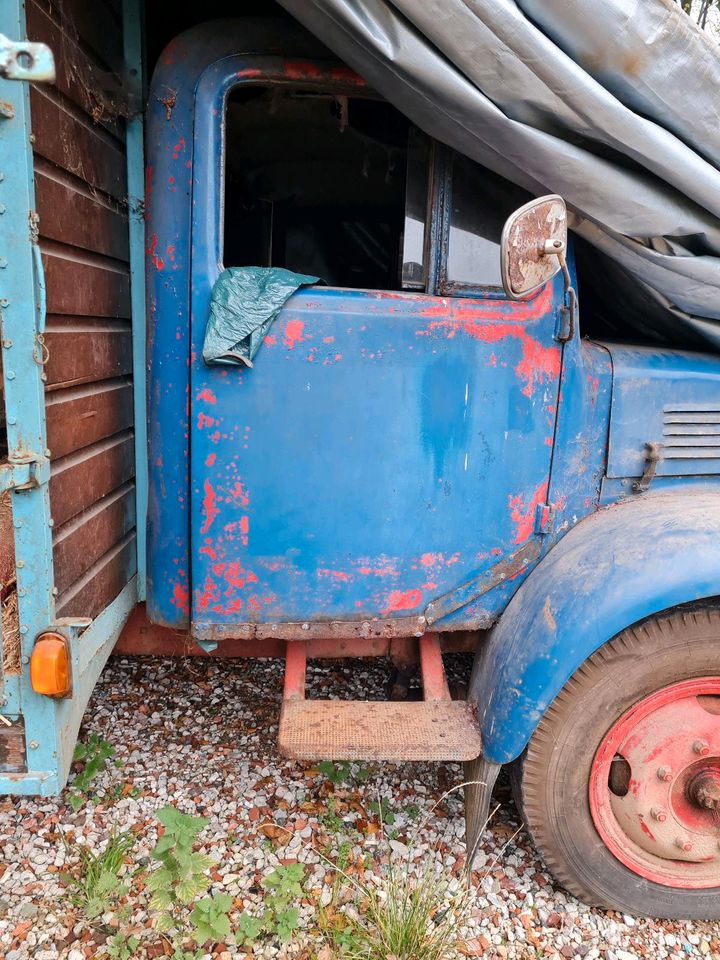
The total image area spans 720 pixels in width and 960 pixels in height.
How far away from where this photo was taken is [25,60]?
1245mm

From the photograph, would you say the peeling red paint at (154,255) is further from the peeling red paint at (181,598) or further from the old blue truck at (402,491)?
the peeling red paint at (181,598)

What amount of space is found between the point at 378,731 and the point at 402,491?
703mm

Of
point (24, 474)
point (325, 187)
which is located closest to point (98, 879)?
point (24, 474)

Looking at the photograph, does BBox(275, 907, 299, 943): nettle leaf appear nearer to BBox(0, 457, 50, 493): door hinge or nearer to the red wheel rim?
the red wheel rim

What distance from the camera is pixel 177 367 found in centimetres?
194

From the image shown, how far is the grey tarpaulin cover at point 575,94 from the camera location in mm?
1648

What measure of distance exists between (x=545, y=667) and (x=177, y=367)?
1336mm

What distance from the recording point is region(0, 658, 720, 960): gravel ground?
2043mm

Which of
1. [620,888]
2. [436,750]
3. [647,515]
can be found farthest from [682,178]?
[620,888]

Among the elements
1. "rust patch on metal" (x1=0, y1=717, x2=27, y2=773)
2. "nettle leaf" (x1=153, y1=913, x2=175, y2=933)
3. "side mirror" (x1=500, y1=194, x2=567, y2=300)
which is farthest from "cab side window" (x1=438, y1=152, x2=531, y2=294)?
"nettle leaf" (x1=153, y1=913, x2=175, y2=933)

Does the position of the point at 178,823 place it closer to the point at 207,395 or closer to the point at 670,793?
the point at 207,395

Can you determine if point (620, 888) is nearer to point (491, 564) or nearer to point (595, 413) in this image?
point (491, 564)

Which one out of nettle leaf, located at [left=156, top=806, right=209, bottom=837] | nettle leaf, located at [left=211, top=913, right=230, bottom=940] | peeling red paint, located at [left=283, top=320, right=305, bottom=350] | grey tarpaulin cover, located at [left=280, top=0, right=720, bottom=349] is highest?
grey tarpaulin cover, located at [left=280, top=0, right=720, bottom=349]

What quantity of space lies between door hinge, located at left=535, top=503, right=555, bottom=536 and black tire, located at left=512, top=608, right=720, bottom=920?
38 cm
